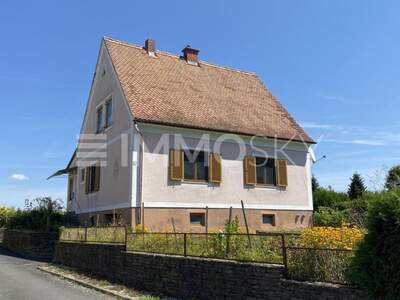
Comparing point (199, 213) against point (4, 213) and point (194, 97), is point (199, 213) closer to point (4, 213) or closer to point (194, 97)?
point (194, 97)

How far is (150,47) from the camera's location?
25391 millimetres

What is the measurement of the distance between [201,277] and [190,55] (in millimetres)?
19025

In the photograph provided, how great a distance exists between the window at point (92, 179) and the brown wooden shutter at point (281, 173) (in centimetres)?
936

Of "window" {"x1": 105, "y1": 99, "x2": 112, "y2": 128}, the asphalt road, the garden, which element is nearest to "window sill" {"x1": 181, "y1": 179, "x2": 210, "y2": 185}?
"window" {"x1": 105, "y1": 99, "x2": 112, "y2": 128}

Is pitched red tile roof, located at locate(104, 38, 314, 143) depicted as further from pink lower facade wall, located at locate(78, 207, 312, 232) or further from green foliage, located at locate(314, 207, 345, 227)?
green foliage, located at locate(314, 207, 345, 227)

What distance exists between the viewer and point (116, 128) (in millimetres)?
21578

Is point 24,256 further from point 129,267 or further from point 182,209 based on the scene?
point 129,267

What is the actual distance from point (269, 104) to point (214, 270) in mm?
17825

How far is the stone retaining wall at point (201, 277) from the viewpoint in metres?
7.57

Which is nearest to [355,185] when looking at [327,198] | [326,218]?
[327,198]

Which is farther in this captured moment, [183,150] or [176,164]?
[183,150]

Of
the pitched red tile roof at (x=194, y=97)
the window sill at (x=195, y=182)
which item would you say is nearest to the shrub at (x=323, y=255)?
the window sill at (x=195, y=182)

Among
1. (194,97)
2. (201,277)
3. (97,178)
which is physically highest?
(194,97)

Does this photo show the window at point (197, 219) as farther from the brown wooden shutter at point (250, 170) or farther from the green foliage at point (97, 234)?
the green foliage at point (97, 234)
